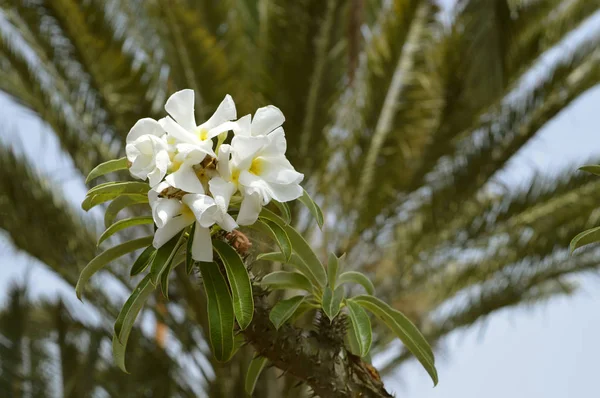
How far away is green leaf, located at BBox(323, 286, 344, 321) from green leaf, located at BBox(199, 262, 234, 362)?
23 cm

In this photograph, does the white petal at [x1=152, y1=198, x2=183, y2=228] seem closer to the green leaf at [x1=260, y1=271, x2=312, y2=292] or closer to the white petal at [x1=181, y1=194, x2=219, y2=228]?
the white petal at [x1=181, y1=194, x2=219, y2=228]

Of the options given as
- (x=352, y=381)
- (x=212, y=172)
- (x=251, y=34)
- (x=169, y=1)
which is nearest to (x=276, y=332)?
(x=352, y=381)

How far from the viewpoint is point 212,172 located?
1.68 m

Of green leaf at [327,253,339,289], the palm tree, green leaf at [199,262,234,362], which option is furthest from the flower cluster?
the palm tree

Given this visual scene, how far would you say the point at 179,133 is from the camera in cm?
170

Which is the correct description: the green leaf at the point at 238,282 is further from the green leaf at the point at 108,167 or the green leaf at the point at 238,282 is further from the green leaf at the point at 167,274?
the green leaf at the point at 108,167

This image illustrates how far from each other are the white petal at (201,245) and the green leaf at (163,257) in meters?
0.08

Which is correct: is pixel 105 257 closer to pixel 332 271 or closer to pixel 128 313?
pixel 128 313

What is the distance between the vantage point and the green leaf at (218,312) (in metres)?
1.68

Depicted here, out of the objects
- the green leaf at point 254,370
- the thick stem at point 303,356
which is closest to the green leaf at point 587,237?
the thick stem at point 303,356

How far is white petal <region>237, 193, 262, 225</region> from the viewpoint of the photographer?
1646 millimetres

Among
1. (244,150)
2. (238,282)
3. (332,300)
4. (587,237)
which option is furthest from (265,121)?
(587,237)

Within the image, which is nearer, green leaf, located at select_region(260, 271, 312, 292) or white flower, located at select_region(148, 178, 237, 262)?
white flower, located at select_region(148, 178, 237, 262)

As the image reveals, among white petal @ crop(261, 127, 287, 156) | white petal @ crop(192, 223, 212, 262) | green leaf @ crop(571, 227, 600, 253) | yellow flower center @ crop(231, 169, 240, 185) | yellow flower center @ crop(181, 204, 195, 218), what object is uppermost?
white petal @ crop(261, 127, 287, 156)
